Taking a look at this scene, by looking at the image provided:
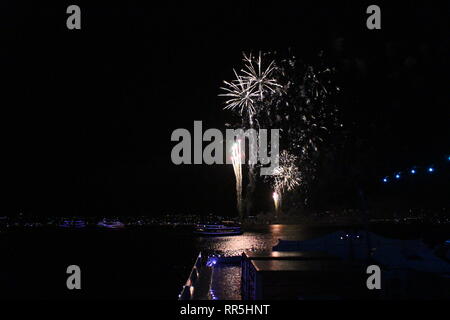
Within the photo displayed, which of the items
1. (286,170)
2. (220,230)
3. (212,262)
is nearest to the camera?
(212,262)

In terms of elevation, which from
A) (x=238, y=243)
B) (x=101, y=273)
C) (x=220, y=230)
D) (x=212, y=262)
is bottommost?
(x=220, y=230)

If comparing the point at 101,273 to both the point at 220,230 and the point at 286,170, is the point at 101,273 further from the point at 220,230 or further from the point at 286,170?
the point at 220,230

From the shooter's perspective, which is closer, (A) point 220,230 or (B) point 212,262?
(B) point 212,262

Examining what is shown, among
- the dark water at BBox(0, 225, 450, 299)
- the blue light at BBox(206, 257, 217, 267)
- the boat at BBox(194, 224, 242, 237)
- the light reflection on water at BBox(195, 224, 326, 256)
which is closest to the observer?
the blue light at BBox(206, 257, 217, 267)

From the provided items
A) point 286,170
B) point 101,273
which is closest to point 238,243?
point 286,170

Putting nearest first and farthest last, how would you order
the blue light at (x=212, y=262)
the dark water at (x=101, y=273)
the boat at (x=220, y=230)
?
the blue light at (x=212, y=262)
the dark water at (x=101, y=273)
the boat at (x=220, y=230)

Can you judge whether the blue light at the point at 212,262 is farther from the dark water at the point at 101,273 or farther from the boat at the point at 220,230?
the boat at the point at 220,230

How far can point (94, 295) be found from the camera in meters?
29.3

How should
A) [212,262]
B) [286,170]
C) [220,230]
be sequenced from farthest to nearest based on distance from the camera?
1. [220,230]
2. [286,170]
3. [212,262]

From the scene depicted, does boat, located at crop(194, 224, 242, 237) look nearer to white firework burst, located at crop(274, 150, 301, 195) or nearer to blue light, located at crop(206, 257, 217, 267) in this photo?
white firework burst, located at crop(274, 150, 301, 195)

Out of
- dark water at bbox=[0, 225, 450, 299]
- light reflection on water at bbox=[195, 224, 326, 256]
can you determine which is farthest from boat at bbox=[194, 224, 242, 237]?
dark water at bbox=[0, 225, 450, 299]

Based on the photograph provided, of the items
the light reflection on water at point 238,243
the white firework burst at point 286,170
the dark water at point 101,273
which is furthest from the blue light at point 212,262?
the white firework burst at point 286,170
